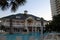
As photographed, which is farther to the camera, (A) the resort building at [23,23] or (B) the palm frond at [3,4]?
(A) the resort building at [23,23]

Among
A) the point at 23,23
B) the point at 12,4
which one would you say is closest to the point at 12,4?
the point at 12,4

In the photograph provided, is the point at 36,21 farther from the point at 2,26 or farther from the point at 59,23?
the point at 59,23

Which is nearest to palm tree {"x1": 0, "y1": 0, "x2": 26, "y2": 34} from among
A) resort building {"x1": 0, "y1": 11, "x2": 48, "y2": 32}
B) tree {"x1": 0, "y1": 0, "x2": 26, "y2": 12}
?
tree {"x1": 0, "y1": 0, "x2": 26, "y2": 12}

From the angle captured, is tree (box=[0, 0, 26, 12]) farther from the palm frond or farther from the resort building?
the resort building

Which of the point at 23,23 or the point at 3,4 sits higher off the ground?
the point at 3,4

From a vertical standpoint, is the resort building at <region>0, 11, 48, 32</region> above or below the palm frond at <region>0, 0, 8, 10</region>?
below

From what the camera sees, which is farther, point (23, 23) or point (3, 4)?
point (23, 23)

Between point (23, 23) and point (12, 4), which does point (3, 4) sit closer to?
point (12, 4)

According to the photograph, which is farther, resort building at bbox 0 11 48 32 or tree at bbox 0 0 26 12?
resort building at bbox 0 11 48 32

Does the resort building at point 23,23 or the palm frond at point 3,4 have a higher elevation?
the palm frond at point 3,4

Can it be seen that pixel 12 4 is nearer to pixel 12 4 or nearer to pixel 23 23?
pixel 12 4

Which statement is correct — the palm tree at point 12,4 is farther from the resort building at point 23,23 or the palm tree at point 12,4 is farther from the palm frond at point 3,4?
the resort building at point 23,23

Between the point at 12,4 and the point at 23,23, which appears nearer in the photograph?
the point at 12,4

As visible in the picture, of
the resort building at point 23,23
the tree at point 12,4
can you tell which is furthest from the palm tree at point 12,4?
the resort building at point 23,23
